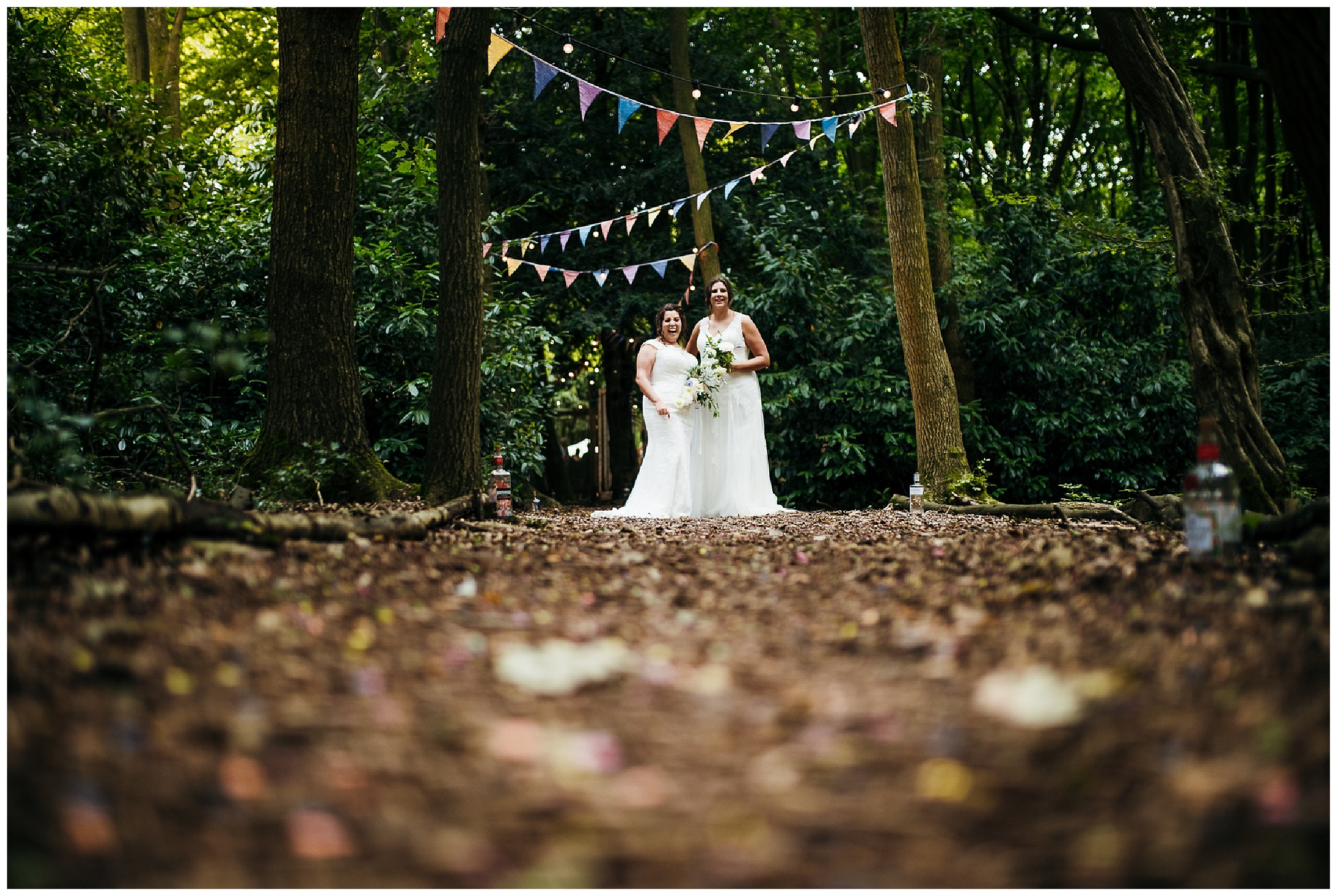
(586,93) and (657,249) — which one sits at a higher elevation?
(586,93)

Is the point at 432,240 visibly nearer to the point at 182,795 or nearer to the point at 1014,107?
the point at 182,795

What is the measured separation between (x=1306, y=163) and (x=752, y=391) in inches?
241

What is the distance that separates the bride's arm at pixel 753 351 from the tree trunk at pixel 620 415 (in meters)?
7.83

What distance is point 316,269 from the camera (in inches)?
257

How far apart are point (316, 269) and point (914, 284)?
240 inches

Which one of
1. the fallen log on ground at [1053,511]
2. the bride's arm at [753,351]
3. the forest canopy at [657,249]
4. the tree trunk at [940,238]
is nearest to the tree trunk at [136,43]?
the forest canopy at [657,249]

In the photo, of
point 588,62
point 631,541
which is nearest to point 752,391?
point 631,541

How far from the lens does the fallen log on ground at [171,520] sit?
9.55 ft

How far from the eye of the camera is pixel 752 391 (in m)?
9.70

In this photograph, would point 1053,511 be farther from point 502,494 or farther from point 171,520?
point 171,520

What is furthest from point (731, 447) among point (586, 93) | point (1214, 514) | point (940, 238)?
point (1214, 514)

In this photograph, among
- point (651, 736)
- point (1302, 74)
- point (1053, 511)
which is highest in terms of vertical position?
point (1302, 74)

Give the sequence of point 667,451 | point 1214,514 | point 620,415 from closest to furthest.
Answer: point 1214,514
point 667,451
point 620,415

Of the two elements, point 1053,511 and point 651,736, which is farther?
point 1053,511
